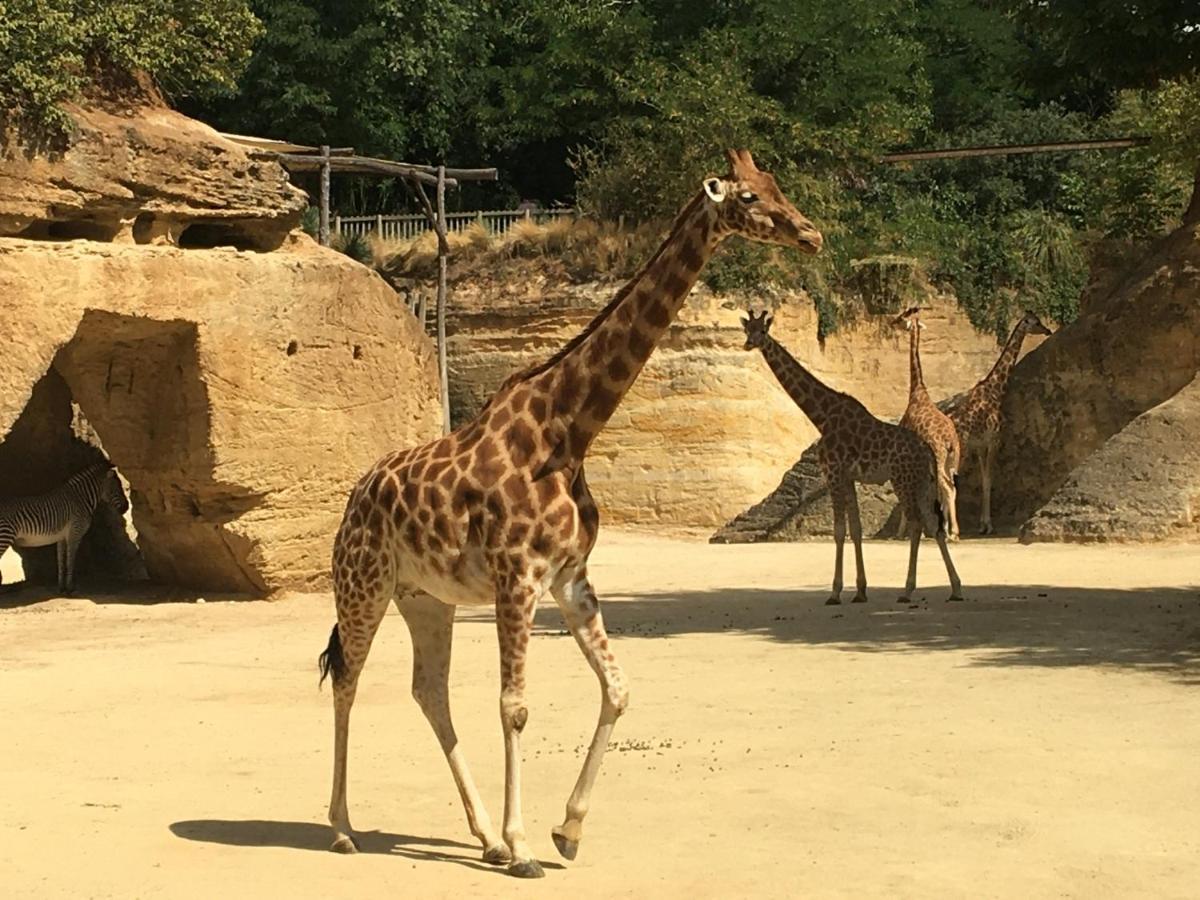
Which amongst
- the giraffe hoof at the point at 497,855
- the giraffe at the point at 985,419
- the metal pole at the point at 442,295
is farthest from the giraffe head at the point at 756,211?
the metal pole at the point at 442,295

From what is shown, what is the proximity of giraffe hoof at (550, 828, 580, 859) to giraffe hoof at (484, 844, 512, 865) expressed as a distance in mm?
201

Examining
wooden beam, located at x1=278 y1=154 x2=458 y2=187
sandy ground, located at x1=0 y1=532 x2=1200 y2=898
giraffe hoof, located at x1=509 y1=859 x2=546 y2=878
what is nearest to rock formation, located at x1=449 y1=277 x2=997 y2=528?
wooden beam, located at x1=278 y1=154 x2=458 y2=187

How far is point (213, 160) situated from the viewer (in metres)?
17.1

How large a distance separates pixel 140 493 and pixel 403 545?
10.8 metres

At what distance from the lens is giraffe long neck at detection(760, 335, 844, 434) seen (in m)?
17.0

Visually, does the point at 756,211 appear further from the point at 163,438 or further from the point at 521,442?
the point at 163,438

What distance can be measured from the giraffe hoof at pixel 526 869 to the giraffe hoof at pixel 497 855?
196 mm


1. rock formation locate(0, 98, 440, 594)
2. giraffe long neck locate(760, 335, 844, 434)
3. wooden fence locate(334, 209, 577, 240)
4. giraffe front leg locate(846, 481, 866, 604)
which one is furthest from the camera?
wooden fence locate(334, 209, 577, 240)

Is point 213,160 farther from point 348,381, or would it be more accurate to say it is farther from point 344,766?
point 344,766

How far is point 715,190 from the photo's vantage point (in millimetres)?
7727

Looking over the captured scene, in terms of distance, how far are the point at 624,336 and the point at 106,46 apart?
10.9 meters

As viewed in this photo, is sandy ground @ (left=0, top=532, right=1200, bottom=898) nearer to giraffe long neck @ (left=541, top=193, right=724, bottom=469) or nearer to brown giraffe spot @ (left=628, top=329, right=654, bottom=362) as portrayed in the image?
giraffe long neck @ (left=541, top=193, right=724, bottom=469)

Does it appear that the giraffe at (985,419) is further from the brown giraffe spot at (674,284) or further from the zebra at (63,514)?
the brown giraffe spot at (674,284)

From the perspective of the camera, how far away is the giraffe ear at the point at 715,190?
25.2 feet
